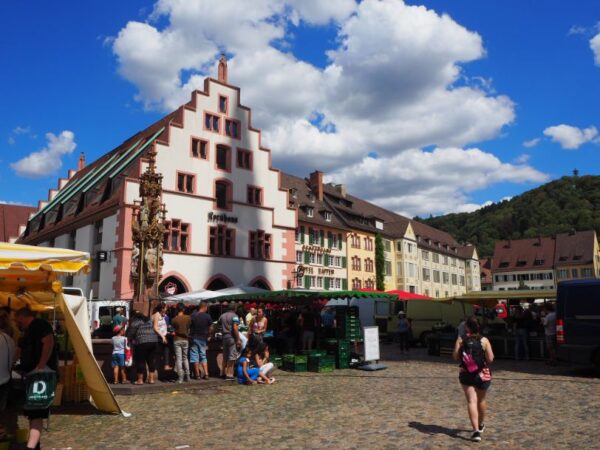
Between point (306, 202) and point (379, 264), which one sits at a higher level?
point (306, 202)

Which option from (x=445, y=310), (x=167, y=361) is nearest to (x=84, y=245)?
(x=445, y=310)

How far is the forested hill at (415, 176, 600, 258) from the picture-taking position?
117m

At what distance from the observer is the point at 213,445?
7.16 m

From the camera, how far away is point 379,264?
58.9 m

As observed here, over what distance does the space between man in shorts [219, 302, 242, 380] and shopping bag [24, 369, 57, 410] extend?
7.00 m

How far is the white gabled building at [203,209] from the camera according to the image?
32.5 meters

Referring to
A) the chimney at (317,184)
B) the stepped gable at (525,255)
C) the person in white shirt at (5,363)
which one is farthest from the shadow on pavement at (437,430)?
the stepped gable at (525,255)

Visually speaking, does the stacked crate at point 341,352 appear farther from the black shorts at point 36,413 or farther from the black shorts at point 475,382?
the black shorts at point 36,413

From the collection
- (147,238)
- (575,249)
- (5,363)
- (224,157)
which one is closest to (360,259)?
(224,157)

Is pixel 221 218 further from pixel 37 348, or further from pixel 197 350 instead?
pixel 37 348

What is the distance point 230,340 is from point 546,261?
90.4m

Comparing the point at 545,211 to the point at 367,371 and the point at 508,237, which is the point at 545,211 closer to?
the point at 508,237

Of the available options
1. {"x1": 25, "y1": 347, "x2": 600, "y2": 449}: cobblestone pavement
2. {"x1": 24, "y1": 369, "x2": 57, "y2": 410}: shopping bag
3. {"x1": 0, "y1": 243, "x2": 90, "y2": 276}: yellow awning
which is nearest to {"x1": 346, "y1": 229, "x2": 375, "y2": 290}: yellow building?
{"x1": 25, "y1": 347, "x2": 600, "y2": 449}: cobblestone pavement

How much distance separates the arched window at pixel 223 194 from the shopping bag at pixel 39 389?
2962 centimetres
